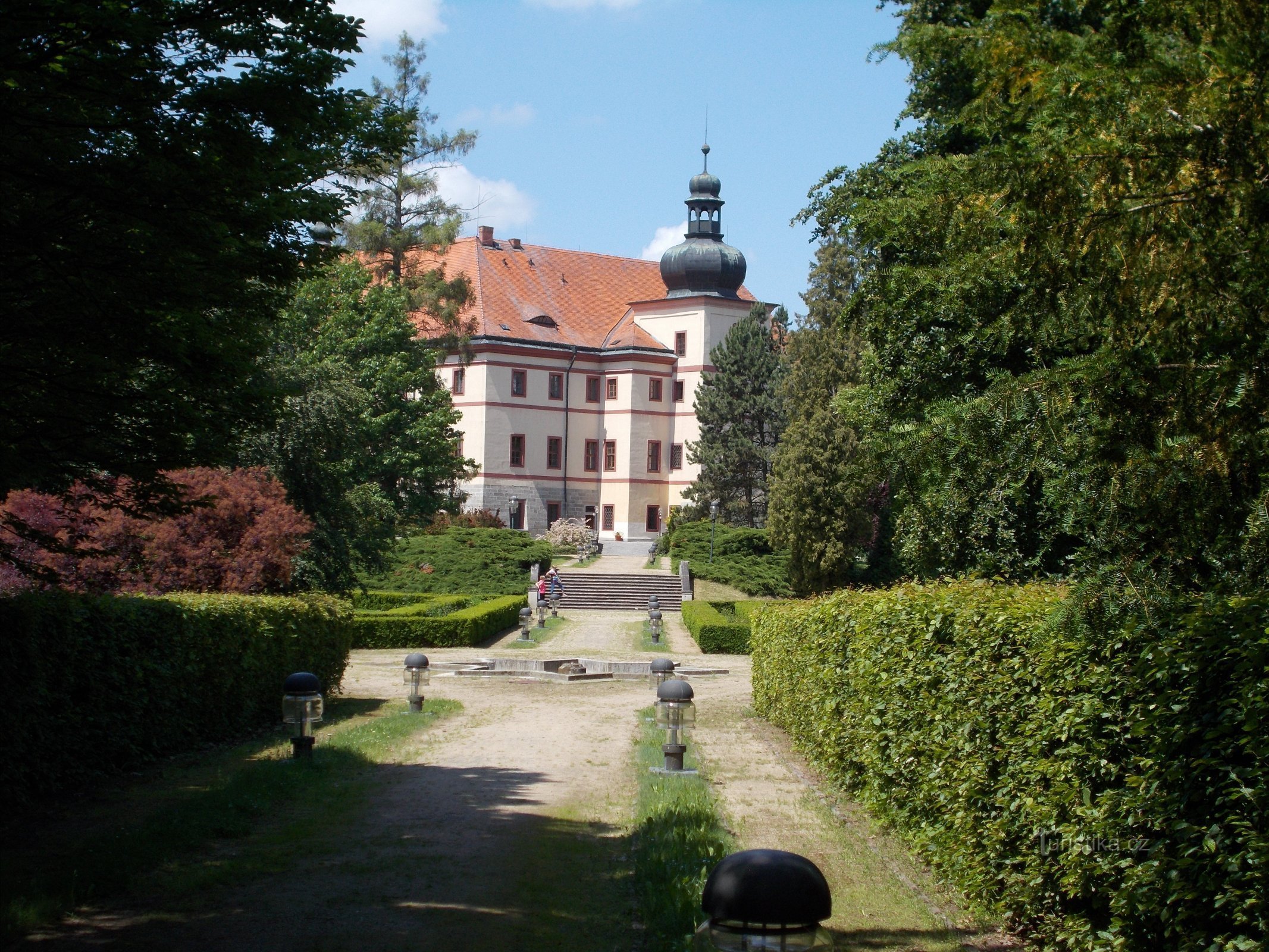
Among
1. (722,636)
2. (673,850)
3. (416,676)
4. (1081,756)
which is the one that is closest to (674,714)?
(673,850)

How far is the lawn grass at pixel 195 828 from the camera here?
23.7 ft

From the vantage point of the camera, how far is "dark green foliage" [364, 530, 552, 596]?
43625 millimetres

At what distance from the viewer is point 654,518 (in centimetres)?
6419

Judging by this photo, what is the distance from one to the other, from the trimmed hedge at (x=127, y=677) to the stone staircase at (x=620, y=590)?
87.5 ft

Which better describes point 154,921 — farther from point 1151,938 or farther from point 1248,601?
point 1248,601

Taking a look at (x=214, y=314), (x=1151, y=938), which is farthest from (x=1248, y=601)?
(x=214, y=314)

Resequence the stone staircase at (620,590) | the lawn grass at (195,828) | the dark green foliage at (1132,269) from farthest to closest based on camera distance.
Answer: the stone staircase at (620,590) < the lawn grass at (195,828) < the dark green foliage at (1132,269)

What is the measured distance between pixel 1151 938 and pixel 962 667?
3.01 m

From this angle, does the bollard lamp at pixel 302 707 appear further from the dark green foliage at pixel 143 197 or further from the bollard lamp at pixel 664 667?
the bollard lamp at pixel 664 667

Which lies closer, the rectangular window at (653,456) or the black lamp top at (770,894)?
the black lamp top at (770,894)

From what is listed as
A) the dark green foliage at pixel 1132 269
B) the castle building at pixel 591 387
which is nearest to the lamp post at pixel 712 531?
the castle building at pixel 591 387

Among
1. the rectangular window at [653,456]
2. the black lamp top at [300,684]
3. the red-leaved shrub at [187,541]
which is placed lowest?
the black lamp top at [300,684]

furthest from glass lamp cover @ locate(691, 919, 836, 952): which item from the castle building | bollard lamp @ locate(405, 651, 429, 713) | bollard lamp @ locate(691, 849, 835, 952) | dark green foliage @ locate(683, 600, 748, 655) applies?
the castle building

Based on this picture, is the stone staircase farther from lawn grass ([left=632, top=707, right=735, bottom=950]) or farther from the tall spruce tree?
lawn grass ([left=632, top=707, right=735, bottom=950])
